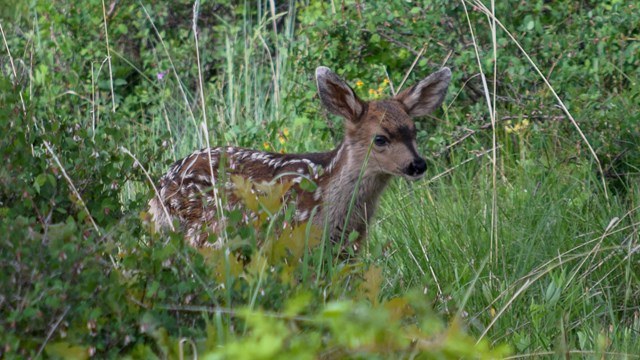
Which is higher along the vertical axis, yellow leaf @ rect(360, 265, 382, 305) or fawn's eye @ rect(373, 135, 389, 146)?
yellow leaf @ rect(360, 265, 382, 305)

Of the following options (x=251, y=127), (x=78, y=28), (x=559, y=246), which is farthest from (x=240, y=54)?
(x=559, y=246)

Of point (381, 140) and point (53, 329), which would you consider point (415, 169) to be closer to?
point (381, 140)

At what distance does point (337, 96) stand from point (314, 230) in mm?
2270

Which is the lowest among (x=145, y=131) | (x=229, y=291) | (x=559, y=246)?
(x=145, y=131)

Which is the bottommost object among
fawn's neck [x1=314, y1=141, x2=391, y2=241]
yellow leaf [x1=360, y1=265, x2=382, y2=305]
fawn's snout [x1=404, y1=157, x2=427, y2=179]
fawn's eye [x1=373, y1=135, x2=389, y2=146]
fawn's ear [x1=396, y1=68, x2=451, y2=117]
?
fawn's neck [x1=314, y1=141, x2=391, y2=241]

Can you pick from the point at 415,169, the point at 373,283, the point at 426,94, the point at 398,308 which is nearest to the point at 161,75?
the point at 426,94

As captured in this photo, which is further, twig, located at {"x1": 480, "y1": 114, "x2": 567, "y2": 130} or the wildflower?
the wildflower

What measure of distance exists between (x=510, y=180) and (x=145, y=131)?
271 cm

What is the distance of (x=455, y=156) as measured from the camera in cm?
748

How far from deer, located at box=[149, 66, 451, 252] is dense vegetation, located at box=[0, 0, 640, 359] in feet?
0.53

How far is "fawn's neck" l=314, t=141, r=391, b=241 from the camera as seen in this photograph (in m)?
6.34

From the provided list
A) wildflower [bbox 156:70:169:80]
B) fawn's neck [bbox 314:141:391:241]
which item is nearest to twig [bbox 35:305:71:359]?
fawn's neck [bbox 314:141:391:241]

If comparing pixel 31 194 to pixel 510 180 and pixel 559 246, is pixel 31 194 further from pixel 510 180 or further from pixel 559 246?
pixel 510 180

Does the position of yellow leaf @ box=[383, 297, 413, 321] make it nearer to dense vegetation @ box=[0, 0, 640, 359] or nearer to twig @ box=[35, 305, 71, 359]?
dense vegetation @ box=[0, 0, 640, 359]
